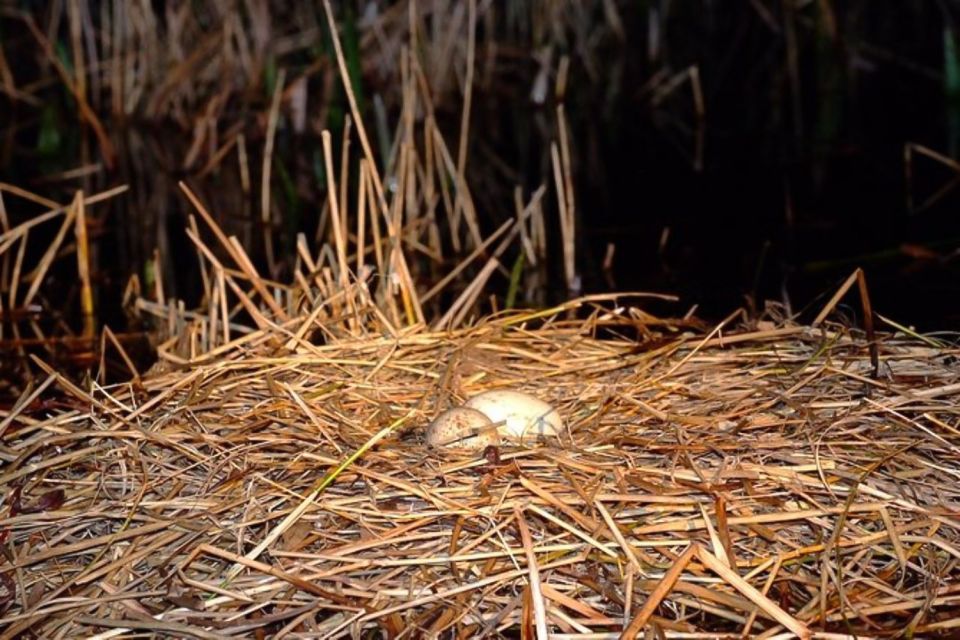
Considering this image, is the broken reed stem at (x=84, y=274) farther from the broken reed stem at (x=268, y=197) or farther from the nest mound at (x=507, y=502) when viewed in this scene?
the nest mound at (x=507, y=502)

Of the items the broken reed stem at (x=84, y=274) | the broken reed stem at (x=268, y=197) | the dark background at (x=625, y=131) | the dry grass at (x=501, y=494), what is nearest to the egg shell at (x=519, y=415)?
the dry grass at (x=501, y=494)

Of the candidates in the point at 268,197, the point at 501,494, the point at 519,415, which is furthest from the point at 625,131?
the point at 501,494

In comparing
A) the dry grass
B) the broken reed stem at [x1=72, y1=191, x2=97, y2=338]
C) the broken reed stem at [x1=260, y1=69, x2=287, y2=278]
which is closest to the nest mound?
the dry grass

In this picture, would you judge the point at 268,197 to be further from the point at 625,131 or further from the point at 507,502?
the point at 507,502

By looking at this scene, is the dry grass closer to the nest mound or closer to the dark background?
the nest mound

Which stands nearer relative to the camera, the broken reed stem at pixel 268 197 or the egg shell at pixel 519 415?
the egg shell at pixel 519 415

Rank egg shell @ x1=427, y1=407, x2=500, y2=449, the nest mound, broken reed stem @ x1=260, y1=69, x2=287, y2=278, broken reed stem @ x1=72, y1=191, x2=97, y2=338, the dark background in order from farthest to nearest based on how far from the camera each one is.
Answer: the dark background → broken reed stem @ x1=260, y1=69, x2=287, y2=278 → broken reed stem @ x1=72, y1=191, x2=97, y2=338 → egg shell @ x1=427, y1=407, x2=500, y2=449 → the nest mound

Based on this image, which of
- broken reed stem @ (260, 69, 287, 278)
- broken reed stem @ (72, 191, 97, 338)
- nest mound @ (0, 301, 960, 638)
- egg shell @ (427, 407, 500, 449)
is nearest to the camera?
nest mound @ (0, 301, 960, 638)

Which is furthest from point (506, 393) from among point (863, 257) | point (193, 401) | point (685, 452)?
point (863, 257)
